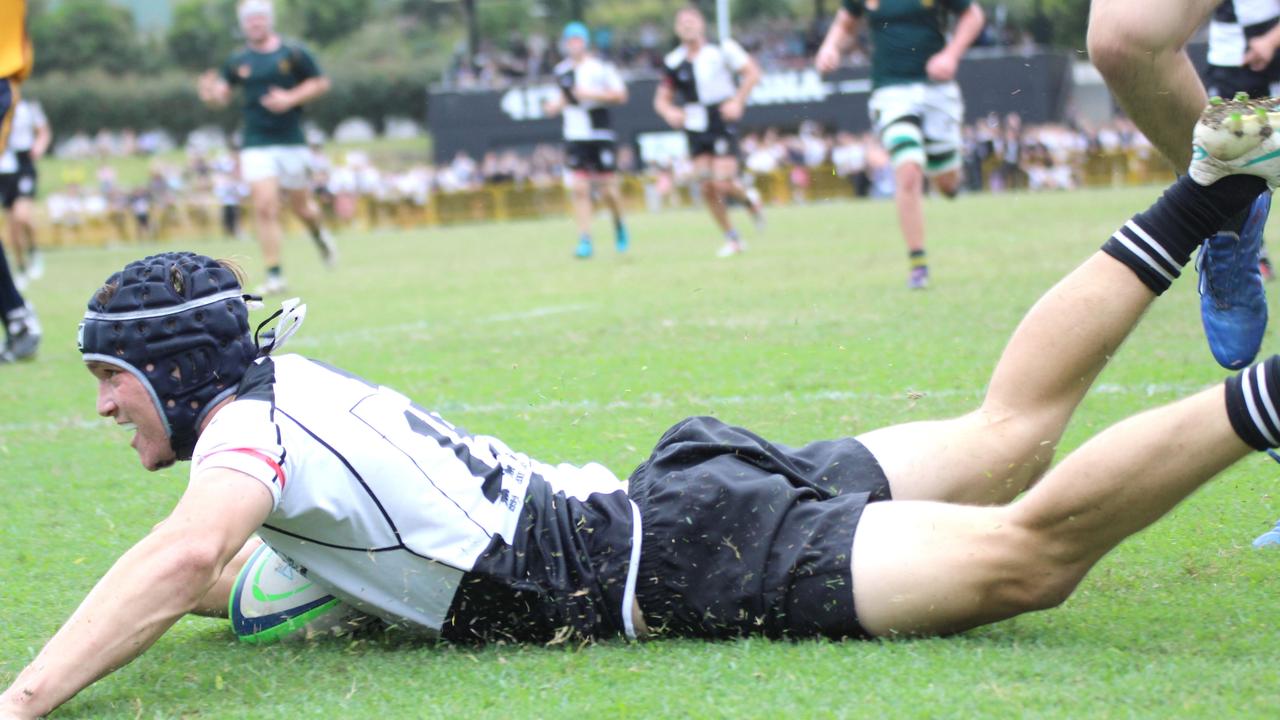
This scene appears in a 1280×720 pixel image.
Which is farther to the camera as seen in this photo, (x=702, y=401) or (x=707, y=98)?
(x=707, y=98)

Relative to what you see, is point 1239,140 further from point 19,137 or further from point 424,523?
point 19,137

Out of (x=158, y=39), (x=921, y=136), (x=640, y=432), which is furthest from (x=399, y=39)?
(x=640, y=432)

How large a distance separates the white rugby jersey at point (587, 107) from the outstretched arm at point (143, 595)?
13.2 meters

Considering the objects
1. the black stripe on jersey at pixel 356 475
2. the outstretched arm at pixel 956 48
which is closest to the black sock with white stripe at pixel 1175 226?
the black stripe on jersey at pixel 356 475

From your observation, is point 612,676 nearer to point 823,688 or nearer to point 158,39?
point 823,688

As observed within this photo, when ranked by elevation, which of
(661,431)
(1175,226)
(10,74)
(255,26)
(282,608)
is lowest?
(661,431)

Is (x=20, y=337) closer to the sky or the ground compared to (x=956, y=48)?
closer to the ground

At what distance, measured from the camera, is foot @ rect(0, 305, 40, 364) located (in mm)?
7719

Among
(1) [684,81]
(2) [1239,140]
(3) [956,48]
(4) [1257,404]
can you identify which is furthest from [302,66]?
(4) [1257,404]

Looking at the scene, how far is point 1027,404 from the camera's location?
3.02 m

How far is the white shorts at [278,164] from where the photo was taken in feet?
39.1

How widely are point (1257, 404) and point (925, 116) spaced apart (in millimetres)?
7330

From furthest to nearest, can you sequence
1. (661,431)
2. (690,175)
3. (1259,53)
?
(690,175) → (1259,53) → (661,431)

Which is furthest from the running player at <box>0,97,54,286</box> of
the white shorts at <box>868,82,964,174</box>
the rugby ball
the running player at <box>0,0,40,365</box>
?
the rugby ball
